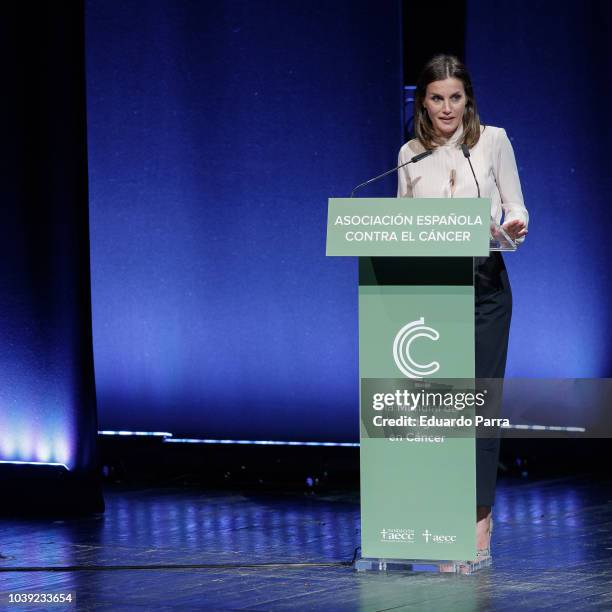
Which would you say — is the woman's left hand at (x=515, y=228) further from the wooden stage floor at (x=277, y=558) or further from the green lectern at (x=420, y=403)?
the wooden stage floor at (x=277, y=558)

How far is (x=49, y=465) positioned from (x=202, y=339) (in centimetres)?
176

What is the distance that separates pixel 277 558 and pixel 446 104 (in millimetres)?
1437

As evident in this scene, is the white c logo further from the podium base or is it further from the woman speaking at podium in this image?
the podium base

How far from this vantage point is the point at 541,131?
639 centimetres

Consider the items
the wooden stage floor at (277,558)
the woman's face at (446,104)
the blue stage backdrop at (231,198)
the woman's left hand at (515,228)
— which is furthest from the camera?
the blue stage backdrop at (231,198)

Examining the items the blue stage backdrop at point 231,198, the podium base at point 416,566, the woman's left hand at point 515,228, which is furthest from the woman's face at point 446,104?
the blue stage backdrop at point 231,198

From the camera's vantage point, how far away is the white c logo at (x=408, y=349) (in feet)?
10.9

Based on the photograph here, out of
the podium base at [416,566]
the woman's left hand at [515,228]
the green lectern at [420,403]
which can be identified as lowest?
the podium base at [416,566]

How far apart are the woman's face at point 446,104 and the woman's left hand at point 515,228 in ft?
1.14

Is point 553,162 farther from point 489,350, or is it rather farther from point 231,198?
point 489,350

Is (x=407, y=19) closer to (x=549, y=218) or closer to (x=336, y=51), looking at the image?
(x=336, y=51)

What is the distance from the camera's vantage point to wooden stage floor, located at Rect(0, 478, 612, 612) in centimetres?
310

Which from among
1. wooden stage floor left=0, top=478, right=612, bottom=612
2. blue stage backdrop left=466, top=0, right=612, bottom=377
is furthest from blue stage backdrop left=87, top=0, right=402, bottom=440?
wooden stage floor left=0, top=478, right=612, bottom=612

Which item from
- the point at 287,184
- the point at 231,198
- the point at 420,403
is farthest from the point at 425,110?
the point at 231,198
